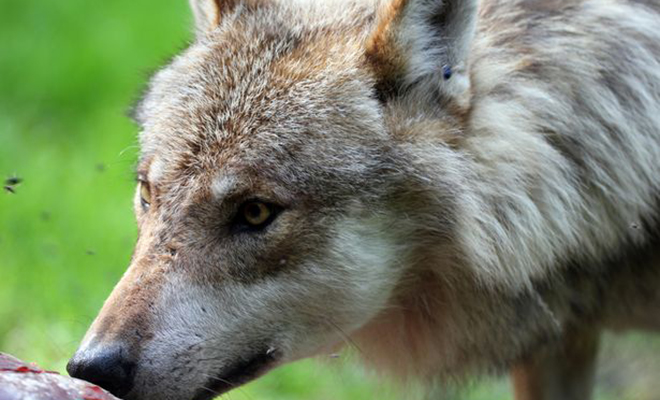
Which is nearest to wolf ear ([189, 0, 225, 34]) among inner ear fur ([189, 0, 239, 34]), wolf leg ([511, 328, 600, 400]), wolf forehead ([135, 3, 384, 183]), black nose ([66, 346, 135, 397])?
inner ear fur ([189, 0, 239, 34])

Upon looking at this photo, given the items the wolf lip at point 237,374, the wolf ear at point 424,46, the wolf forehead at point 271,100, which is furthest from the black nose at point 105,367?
the wolf ear at point 424,46

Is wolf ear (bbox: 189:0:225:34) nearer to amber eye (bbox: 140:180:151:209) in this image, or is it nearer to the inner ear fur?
the inner ear fur

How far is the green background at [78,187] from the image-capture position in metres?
5.79

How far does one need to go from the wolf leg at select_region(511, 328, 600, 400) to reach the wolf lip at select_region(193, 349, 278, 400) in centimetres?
163

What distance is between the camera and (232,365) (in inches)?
138

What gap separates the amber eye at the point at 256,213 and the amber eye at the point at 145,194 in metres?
0.44

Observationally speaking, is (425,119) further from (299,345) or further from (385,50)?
(299,345)

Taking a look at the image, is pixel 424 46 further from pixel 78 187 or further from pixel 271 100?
pixel 78 187

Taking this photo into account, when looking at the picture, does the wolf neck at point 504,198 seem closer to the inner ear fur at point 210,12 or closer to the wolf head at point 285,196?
the wolf head at point 285,196

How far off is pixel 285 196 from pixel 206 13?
3.28 feet

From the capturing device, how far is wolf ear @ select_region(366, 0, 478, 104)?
11.9ft

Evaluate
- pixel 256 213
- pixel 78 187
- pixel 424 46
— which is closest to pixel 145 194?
pixel 256 213

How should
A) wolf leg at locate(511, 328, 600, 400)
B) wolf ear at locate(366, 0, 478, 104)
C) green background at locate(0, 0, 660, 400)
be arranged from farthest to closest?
1. green background at locate(0, 0, 660, 400)
2. wolf leg at locate(511, 328, 600, 400)
3. wolf ear at locate(366, 0, 478, 104)

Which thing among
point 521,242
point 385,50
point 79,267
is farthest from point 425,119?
point 79,267
